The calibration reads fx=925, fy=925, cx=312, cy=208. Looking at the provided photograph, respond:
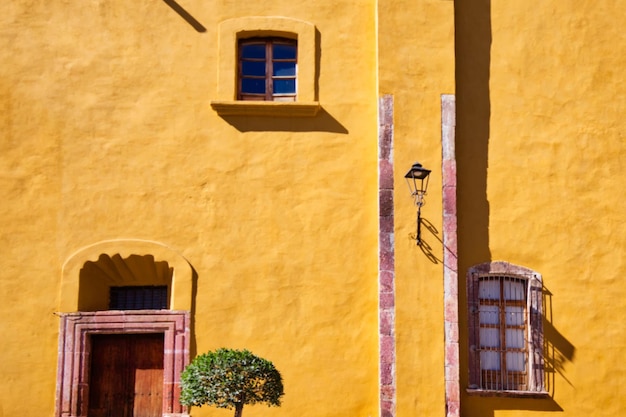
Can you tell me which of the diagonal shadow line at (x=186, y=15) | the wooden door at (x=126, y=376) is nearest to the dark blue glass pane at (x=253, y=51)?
the diagonal shadow line at (x=186, y=15)

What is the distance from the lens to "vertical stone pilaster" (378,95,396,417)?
1155 cm

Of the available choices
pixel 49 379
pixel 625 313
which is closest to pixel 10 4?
pixel 49 379

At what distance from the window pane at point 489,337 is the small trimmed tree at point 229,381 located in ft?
10.1

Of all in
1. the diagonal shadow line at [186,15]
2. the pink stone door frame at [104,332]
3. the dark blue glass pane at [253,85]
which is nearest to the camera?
the pink stone door frame at [104,332]

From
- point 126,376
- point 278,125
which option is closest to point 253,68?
point 278,125

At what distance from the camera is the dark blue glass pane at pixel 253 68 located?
12641mm

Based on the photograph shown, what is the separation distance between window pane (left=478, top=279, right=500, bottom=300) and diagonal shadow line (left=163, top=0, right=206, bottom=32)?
5.07 m

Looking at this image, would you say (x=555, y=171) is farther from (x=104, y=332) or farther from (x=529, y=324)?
(x=104, y=332)

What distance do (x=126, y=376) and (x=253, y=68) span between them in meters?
Answer: 4.46

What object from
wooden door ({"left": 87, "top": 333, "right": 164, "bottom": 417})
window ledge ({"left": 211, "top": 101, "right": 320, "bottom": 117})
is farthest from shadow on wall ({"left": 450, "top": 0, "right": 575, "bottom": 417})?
wooden door ({"left": 87, "top": 333, "right": 164, "bottom": 417})

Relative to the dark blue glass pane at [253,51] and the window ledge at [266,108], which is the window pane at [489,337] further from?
the dark blue glass pane at [253,51]

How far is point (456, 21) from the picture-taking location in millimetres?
12570

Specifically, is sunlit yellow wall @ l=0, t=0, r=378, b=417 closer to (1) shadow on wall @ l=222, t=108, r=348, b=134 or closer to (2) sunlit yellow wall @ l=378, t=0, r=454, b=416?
(1) shadow on wall @ l=222, t=108, r=348, b=134

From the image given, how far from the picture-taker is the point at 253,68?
12664 millimetres
